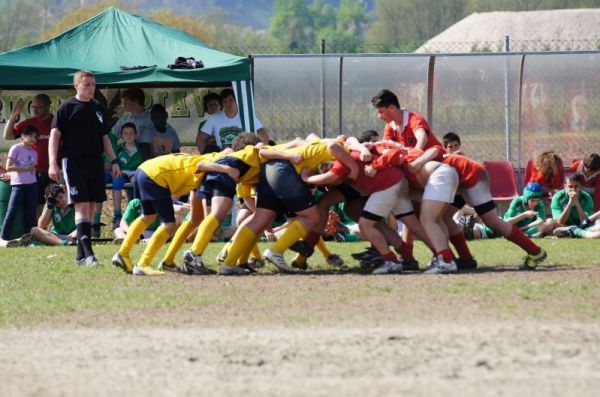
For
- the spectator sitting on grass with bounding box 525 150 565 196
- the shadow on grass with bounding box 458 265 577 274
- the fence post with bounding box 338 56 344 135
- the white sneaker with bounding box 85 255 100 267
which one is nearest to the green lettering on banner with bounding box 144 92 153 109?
the fence post with bounding box 338 56 344 135

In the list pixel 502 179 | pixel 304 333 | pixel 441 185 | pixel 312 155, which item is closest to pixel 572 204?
pixel 502 179

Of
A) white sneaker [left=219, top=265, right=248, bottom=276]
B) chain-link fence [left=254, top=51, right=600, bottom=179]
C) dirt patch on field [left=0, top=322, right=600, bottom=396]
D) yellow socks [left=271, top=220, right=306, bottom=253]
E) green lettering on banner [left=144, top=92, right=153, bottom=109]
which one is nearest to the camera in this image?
dirt patch on field [left=0, top=322, right=600, bottom=396]

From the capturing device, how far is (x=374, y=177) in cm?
1107

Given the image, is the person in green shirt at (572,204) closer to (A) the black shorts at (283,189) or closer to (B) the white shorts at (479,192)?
(B) the white shorts at (479,192)

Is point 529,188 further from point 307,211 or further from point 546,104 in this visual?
point 307,211

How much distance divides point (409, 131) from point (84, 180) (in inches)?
131

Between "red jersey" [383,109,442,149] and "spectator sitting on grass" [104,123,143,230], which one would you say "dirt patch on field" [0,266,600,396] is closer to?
"red jersey" [383,109,442,149]

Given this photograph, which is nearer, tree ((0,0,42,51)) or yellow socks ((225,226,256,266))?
yellow socks ((225,226,256,266))

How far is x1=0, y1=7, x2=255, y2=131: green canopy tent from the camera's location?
51.0ft

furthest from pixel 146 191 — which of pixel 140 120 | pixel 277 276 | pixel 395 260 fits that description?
pixel 140 120

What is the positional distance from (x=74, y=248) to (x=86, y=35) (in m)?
3.71

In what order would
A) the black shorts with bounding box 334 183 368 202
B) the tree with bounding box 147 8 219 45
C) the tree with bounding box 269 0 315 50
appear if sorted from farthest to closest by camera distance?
Result: the tree with bounding box 269 0 315 50 → the tree with bounding box 147 8 219 45 → the black shorts with bounding box 334 183 368 202

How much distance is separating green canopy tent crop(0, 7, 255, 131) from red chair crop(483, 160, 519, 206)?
3.56 m

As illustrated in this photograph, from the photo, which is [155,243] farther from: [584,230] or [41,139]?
[584,230]
